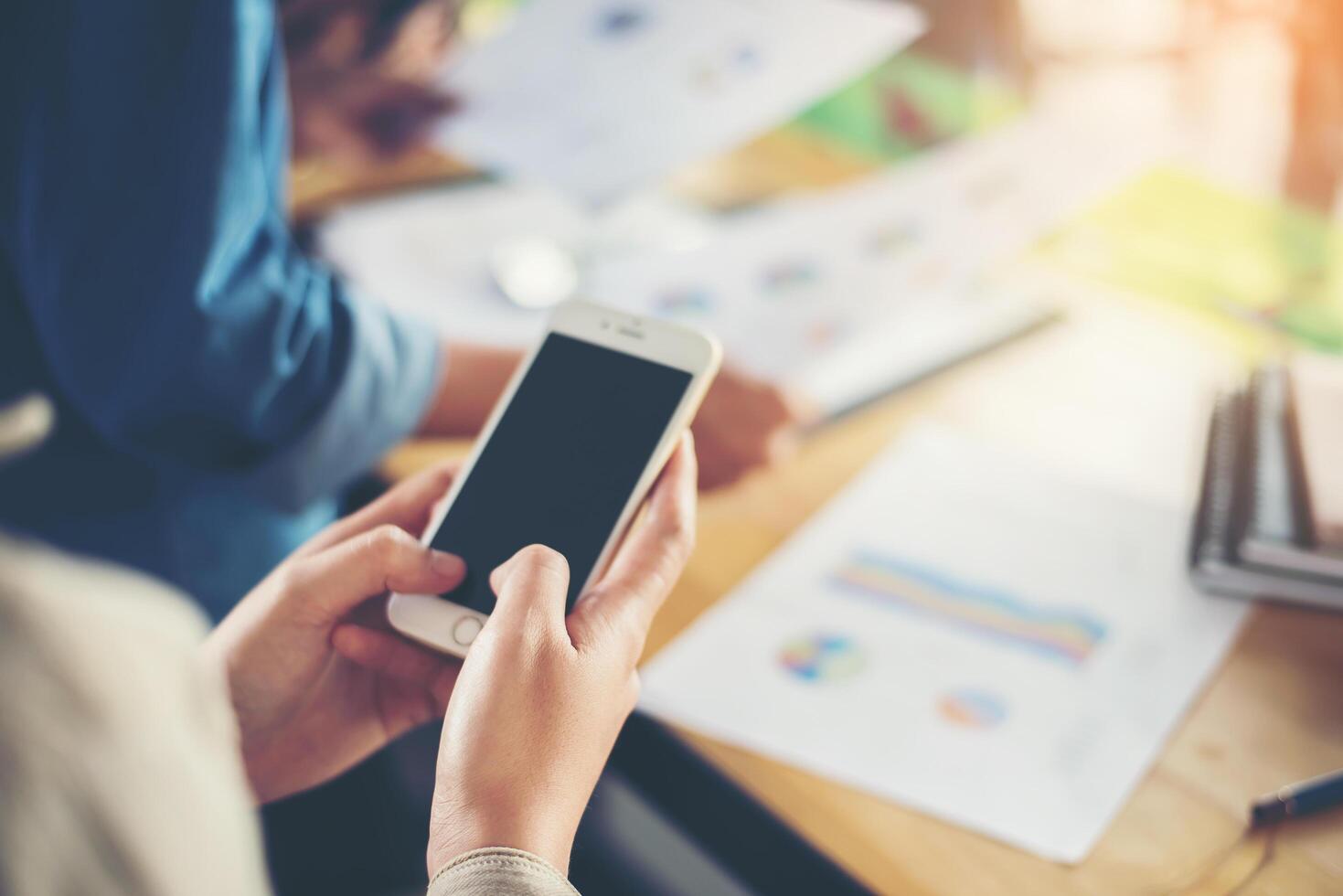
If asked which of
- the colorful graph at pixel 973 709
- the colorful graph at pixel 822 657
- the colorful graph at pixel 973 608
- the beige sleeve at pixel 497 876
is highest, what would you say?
the beige sleeve at pixel 497 876

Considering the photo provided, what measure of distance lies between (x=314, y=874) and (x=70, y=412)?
65 centimetres

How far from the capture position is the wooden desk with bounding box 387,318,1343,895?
0.53 metres

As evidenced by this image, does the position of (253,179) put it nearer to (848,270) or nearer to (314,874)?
(848,270)

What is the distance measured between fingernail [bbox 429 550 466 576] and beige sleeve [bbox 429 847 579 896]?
0.51 ft

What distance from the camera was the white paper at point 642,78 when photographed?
0.94m

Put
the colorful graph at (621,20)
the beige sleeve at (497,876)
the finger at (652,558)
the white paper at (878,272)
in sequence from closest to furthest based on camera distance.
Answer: the beige sleeve at (497,876)
the finger at (652,558)
the white paper at (878,272)
the colorful graph at (621,20)

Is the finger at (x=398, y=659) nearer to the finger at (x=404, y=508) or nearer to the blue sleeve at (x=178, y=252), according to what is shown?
the finger at (x=404, y=508)

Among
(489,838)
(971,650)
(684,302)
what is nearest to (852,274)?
(684,302)

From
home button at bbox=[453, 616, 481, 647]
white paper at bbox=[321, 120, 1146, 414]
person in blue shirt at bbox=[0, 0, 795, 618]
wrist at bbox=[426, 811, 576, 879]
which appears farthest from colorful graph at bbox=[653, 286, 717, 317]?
wrist at bbox=[426, 811, 576, 879]

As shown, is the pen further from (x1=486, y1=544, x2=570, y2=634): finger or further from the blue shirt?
the blue shirt

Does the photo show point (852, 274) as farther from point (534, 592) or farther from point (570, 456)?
point (534, 592)

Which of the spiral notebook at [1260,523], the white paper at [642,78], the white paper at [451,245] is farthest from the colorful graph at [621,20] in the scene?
the spiral notebook at [1260,523]

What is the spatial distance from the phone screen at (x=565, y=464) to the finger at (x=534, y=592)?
0.14 ft

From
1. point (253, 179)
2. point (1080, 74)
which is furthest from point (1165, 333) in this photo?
point (253, 179)
